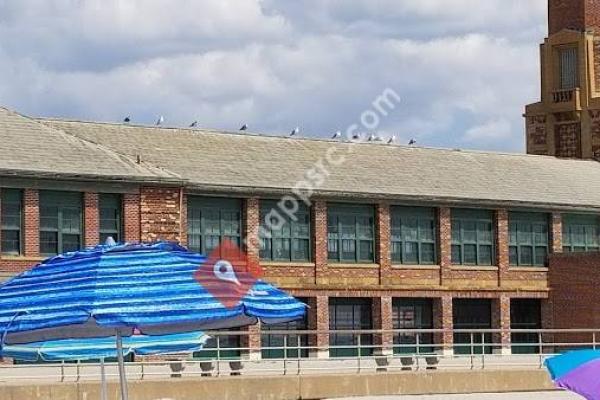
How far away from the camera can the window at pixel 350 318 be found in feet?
150

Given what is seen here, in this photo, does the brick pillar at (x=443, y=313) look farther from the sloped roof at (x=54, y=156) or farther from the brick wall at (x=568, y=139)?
the brick wall at (x=568, y=139)

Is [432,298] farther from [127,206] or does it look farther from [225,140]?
[127,206]

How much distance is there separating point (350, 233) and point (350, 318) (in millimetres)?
2771

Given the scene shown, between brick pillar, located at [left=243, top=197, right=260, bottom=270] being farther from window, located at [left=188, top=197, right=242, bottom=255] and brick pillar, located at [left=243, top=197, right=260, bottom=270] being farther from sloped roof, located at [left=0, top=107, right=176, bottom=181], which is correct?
sloped roof, located at [left=0, top=107, right=176, bottom=181]

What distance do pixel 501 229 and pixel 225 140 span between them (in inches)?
399

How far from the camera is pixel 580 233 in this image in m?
52.2

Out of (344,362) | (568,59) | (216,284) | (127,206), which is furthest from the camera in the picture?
(568,59)

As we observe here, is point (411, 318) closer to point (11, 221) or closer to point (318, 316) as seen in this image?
point (318, 316)

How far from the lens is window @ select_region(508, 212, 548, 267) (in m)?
50.2

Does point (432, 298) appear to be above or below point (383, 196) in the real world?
below

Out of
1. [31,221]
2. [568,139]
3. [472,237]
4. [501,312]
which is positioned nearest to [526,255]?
[501,312]

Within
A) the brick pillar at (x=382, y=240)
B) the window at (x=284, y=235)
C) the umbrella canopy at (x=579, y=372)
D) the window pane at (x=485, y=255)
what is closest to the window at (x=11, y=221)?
the window at (x=284, y=235)

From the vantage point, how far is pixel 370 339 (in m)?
46.3

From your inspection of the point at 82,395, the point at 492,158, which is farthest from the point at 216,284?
the point at 492,158
